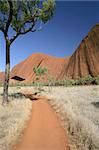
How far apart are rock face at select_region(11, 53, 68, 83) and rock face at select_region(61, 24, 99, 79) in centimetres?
2888

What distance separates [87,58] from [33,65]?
55569 millimetres

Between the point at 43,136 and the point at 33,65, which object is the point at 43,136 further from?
the point at 33,65

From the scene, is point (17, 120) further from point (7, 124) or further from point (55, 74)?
point (55, 74)

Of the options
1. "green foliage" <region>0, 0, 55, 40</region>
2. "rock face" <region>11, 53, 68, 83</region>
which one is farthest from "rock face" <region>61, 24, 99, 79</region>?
"green foliage" <region>0, 0, 55, 40</region>

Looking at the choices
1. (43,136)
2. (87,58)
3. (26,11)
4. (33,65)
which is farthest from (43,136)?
(33,65)

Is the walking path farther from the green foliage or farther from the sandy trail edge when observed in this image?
the green foliage

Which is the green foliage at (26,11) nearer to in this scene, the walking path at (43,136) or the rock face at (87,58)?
the walking path at (43,136)

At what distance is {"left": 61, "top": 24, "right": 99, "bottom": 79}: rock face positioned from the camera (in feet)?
270

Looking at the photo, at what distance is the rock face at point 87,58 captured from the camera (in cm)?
8214

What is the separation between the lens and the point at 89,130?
8.64 m

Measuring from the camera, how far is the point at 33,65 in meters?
138

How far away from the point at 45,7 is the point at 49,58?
400ft

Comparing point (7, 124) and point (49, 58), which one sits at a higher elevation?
point (49, 58)

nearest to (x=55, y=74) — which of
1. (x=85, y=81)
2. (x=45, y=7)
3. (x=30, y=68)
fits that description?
(x=30, y=68)
